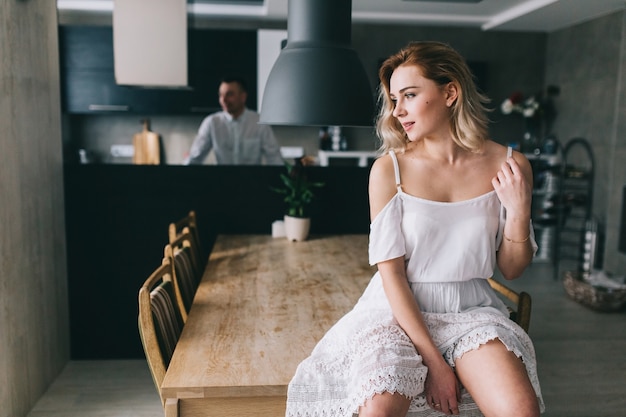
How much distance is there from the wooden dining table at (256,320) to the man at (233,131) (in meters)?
1.90

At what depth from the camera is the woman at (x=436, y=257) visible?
134 cm

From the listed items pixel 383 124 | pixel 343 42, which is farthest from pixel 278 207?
pixel 383 124

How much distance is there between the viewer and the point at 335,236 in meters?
3.44

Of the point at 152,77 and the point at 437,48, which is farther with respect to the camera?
the point at 152,77

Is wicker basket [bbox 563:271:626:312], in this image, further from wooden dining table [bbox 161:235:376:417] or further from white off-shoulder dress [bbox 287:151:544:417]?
white off-shoulder dress [bbox 287:151:544:417]

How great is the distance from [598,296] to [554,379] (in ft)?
4.80

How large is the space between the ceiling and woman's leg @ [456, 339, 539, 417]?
467 cm

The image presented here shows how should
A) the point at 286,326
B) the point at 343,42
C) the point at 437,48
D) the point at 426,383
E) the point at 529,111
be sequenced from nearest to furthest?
1. the point at 426,383
2. the point at 437,48
3. the point at 286,326
4. the point at 343,42
5. the point at 529,111

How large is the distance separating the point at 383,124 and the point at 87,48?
16.3ft

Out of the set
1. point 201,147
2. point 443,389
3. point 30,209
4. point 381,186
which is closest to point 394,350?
point 443,389

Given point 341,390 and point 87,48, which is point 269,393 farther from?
point 87,48

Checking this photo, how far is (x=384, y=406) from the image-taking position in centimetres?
122

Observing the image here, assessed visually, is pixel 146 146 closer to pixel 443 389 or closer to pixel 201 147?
pixel 201 147

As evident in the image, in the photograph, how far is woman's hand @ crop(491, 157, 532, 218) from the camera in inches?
56.4
